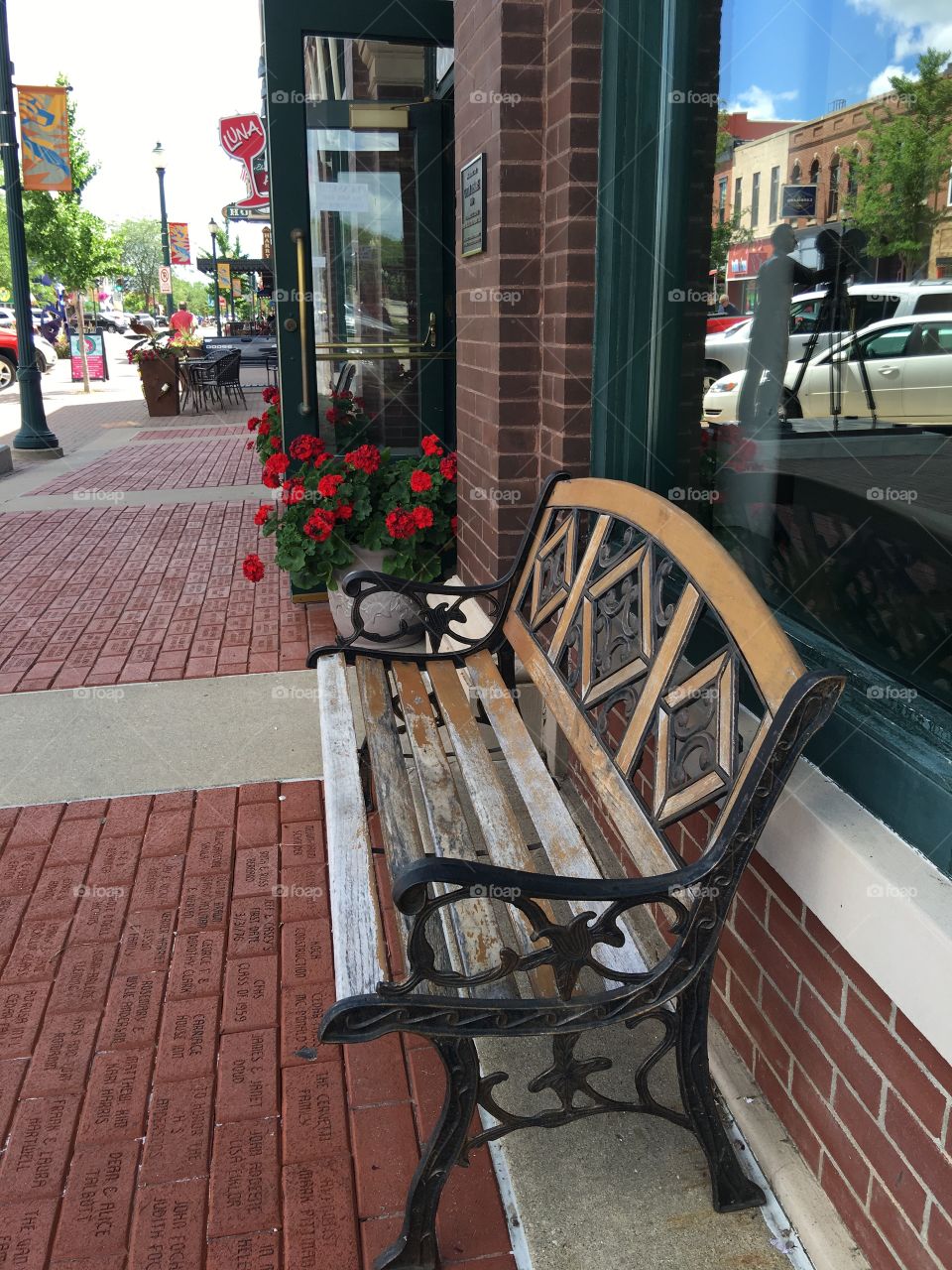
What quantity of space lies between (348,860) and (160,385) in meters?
15.2

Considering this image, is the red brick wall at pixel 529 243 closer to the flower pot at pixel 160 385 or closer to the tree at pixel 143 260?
the flower pot at pixel 160 385

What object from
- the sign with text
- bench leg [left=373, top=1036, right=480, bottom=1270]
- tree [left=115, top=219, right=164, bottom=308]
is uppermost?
tree [left=115, top=219, right=164, bottom=308]

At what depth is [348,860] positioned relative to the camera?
2.23 m

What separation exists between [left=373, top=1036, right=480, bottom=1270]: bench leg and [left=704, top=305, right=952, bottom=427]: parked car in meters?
1.75

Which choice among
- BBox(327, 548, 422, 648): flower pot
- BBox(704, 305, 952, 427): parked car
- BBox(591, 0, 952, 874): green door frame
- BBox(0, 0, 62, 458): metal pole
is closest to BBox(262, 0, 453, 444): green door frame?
BBox(327, 548, 422, 648): flower pot

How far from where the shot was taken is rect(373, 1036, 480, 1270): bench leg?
1.85 m

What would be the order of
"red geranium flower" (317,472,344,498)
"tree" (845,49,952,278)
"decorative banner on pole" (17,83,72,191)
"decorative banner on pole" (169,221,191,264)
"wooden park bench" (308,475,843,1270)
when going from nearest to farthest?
"wooden park bench" (308,475,843,1270) < "tree" (845,49,952,278) < "red geranium flower" (317,472,344,498) < "decorative banner on pole" (17,83,72,191) < "decorative banner on pole" (169,221,191,264)

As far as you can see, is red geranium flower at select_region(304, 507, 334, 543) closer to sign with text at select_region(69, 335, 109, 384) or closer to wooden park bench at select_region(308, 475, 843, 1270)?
wooden park bench at select_region(308, 475, 843, 1270)

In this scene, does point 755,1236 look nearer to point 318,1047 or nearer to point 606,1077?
point 606,1077

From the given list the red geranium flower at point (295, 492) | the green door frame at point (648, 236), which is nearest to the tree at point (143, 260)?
the red geranium flower at point (295, 492)

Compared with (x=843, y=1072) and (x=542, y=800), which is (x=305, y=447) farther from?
(x=843, y=1072)

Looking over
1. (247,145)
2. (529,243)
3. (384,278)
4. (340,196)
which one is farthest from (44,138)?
(529,243)

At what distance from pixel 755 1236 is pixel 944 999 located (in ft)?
2.64

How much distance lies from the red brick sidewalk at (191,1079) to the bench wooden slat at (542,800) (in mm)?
580
